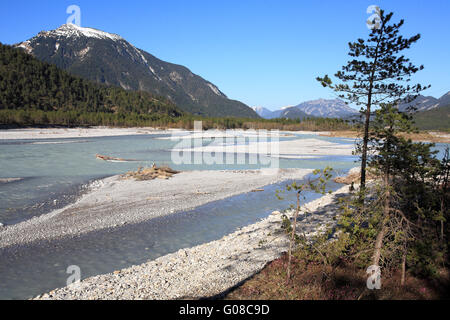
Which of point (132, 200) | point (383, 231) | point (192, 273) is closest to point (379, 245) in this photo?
point (383, 231)

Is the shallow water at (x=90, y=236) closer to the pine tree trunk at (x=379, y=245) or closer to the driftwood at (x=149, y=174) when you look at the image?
the driftwood at (x=149, y=174)

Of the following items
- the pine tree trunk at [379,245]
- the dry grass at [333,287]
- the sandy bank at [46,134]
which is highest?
the sandy bank at [46,134]

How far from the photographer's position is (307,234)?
1188 centimetres

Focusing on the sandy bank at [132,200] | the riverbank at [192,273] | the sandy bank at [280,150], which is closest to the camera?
the riverbank at [192,273]

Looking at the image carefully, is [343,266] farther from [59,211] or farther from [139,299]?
[59,211]

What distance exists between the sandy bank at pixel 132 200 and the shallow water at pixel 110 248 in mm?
966

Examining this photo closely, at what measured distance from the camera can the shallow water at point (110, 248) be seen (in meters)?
8.72

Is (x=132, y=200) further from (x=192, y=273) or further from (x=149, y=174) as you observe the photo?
(x=192, y=273)

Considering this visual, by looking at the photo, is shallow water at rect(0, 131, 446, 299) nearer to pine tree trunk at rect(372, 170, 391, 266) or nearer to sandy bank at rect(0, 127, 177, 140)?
pine tree trunk at rect(372, 170, 391, 266)

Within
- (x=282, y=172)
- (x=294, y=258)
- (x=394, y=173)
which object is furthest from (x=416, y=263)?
(x=282, y=172)

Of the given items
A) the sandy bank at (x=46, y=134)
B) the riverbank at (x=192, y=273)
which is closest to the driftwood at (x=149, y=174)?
the riverbank at (x=192, y=273)

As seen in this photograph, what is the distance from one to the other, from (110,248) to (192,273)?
4.20 meters

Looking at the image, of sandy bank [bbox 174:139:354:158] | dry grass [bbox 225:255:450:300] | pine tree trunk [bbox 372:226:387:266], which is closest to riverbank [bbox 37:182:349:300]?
dry grass [bbox 225:255:450:300]

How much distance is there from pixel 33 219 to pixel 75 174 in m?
13.1
